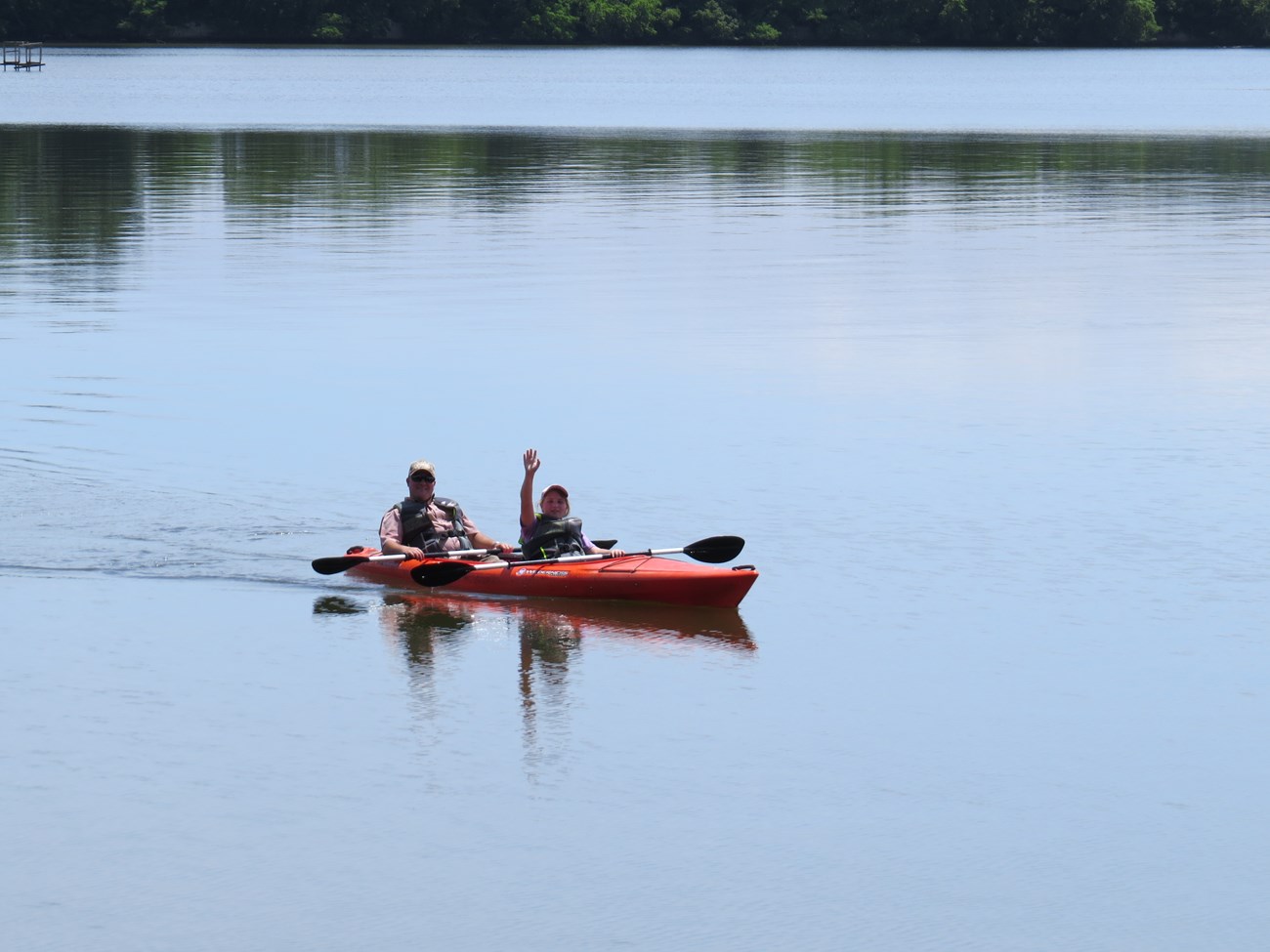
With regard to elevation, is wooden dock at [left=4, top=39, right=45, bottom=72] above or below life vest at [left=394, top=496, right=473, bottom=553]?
above

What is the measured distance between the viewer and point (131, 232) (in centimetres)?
4209

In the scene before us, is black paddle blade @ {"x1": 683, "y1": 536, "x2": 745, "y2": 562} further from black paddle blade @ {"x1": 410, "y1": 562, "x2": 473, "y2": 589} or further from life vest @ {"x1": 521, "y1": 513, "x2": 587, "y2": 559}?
black paddle blade @ {"x1": 410, "y1": 562, "x2": 473, "y2": 589}

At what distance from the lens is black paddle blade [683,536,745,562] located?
17.1 meters

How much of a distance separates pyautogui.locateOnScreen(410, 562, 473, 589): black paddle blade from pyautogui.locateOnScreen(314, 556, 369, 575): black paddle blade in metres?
0.56

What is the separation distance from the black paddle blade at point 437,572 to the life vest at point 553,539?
60 cm

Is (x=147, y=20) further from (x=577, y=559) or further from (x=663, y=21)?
(x=577, y=559)

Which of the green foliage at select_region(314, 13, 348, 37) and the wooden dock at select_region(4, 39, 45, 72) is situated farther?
the green foliage at select_region(314, 13, 348, 37)

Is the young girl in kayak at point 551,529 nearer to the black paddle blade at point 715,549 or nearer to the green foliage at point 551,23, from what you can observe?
the black paddle blade at point 715,549

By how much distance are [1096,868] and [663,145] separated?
63083 millimetres

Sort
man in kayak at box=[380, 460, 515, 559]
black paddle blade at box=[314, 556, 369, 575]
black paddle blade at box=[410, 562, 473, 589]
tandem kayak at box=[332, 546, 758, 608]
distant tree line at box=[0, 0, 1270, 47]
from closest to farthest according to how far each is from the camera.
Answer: tandem kayak at box=[332, 546, 758, 608]
black paddle blade at box=[410, 562, 473, 589]
black paddle blade at box=[314, 556, 369, 575]
man in kayak at box=[380, 460, 515, 559]
distant tree line at box=[0, 0, 1270, 47]

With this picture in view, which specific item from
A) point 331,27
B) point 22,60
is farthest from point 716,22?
point 22,60

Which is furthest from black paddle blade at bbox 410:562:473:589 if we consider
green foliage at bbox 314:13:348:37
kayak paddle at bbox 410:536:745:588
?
green foliage at bbox 314:13:348:37

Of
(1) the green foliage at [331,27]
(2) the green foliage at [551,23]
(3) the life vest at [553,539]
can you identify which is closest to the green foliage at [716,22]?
(2) the green foliage at [551,23]

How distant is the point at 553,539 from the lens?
1702 cm
